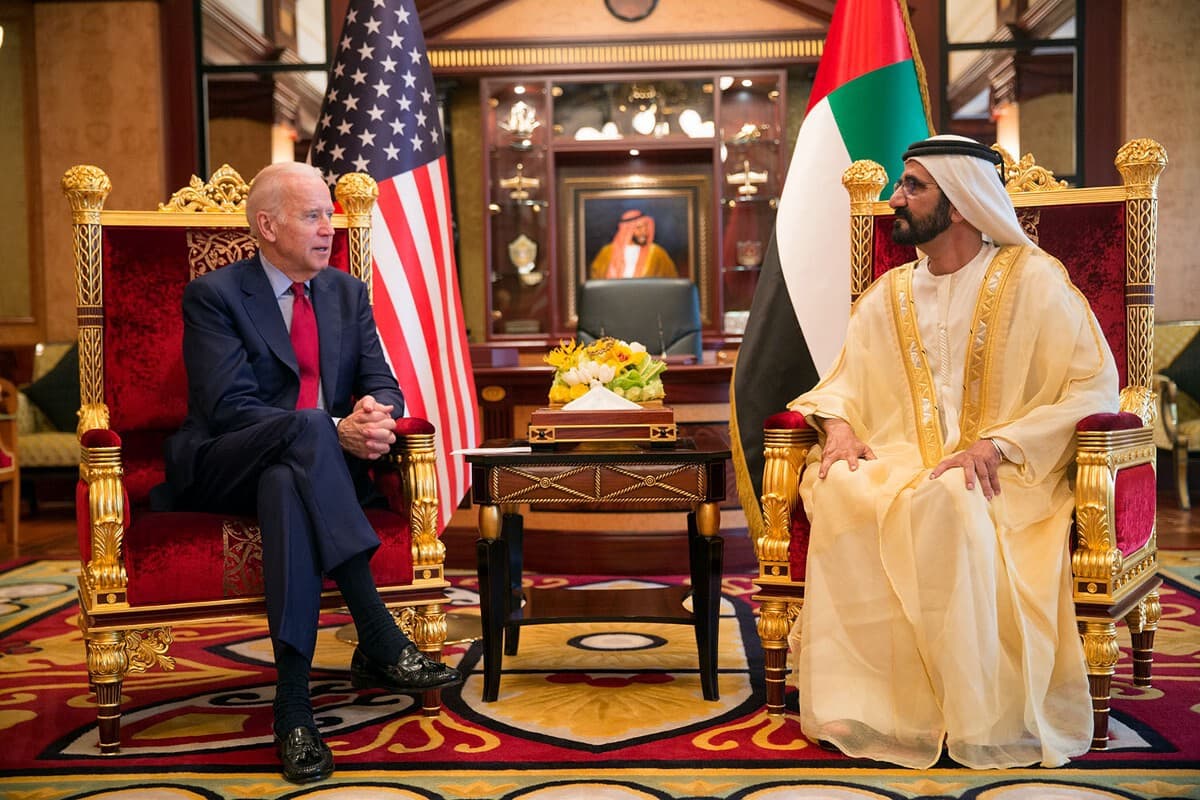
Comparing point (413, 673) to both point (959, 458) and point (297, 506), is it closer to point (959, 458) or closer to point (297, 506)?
point (297, 506)

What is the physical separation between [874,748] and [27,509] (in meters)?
6.22

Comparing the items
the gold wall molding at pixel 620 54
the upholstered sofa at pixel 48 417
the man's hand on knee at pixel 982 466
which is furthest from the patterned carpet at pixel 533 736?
the gold wall molding at pixel 620 54

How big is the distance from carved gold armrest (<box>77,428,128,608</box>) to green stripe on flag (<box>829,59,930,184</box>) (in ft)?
7.44

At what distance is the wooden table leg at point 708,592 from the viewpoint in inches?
110

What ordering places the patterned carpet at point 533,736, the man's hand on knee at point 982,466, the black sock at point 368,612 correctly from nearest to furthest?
the patterned carpet at point 533,736, the man's hand on knee at point 982,466, the black sock at point 368,612

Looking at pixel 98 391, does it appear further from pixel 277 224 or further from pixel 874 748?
pixel 874 748

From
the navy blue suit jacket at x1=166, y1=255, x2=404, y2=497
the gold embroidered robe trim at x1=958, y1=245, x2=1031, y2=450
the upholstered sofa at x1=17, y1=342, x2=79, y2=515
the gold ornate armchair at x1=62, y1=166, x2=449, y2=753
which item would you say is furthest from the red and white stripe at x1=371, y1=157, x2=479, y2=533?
the upholstered sofa at x1=17, y1=342, x2=79, y2=515

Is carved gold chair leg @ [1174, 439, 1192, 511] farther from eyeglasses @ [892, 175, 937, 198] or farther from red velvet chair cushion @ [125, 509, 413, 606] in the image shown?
red velvet chair cushion @ [125, 509, 413, 606]

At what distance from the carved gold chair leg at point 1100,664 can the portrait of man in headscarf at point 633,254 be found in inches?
228

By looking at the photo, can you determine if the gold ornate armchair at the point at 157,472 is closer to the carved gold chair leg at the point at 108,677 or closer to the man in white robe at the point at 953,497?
the carved gold chair leg at the point at 108,677

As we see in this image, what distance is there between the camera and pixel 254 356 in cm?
274

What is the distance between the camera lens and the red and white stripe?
143 inches

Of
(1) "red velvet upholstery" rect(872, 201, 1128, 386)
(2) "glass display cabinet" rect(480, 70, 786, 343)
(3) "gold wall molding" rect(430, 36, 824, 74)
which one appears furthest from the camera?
(2) "glass display cabinet" rect(480, 70, 786, 343)

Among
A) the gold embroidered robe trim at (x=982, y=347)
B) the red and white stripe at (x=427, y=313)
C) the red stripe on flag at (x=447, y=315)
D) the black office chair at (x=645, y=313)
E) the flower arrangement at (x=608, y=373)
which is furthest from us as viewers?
the black office chair at (x=645, y=313)
